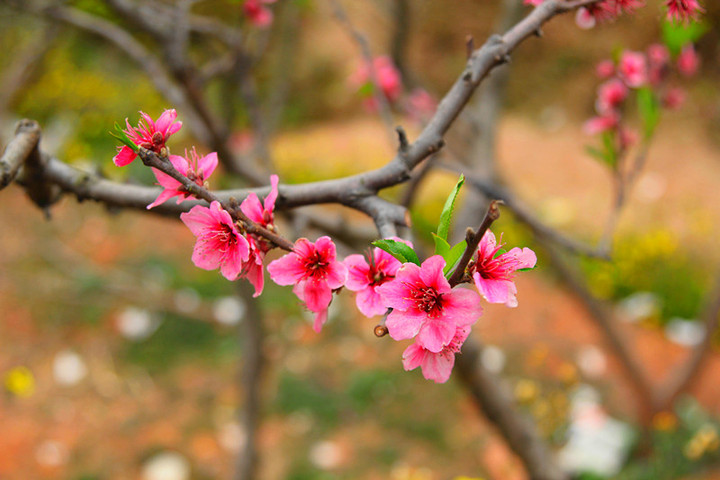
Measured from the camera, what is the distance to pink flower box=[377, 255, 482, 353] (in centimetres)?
48

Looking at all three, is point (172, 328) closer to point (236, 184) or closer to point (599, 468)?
point (236, 184)

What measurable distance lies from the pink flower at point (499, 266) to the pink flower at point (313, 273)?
0.13 metres

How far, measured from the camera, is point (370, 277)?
555 millimetres

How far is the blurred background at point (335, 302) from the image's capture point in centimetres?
263

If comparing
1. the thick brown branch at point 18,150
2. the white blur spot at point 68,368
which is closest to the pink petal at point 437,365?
the thick brown branch at point 18,150

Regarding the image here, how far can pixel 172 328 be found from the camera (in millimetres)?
3508

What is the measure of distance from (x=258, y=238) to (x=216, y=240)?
0.04 m

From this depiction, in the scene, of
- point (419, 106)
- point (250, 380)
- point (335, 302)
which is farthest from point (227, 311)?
point (419, 106)

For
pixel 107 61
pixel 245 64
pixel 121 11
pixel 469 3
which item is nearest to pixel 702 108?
pixel 469 3

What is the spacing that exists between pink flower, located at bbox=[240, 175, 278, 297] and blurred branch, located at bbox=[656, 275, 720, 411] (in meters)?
2.45

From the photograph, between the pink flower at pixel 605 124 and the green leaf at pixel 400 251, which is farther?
the pink flower at pixel 605 124

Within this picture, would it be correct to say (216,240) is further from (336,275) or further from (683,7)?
(683,7)

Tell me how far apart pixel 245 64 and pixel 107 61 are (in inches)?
186

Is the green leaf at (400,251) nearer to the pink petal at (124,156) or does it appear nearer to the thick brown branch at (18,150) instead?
the pink petal at (124,156)
